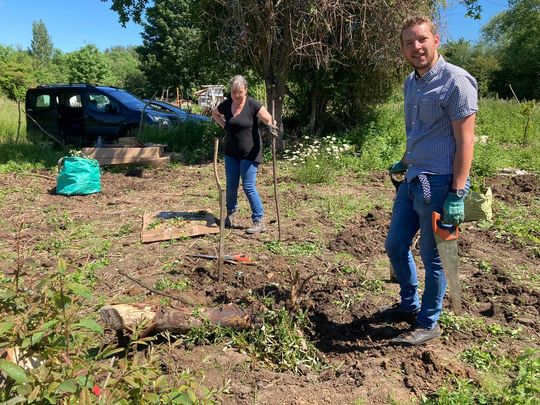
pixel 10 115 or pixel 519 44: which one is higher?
pixel 519 44

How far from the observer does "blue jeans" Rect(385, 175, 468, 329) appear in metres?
2.70

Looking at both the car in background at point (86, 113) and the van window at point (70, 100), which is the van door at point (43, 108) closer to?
the car in background at point (86, 113)

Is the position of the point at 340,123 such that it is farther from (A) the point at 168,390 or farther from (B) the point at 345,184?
(A) the point at 168,390

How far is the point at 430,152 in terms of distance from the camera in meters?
2.69

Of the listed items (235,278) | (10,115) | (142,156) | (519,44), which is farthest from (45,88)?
(519,44)

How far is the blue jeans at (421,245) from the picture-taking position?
270 centimetres

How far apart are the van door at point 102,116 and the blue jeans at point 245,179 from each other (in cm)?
708

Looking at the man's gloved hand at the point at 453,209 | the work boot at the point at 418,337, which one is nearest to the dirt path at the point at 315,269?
the work boot at the point at 418,337

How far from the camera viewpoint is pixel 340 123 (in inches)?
461

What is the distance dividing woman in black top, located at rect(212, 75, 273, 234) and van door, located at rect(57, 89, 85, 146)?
7.65 metres

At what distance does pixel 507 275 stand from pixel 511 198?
9.72 feet

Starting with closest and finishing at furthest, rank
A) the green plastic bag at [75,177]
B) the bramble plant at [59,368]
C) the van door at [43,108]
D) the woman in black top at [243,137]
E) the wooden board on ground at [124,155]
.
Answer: the bramble plant at [59,368]
the woman in black top at [243,137]
the green plastic bag at [75,177]
the wooden board on ground at [124,155]
the van door at [43,108]

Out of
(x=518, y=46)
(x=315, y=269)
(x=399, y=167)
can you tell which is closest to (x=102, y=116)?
(x=315, y=269)

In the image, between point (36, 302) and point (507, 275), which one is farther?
point (507, 275)
